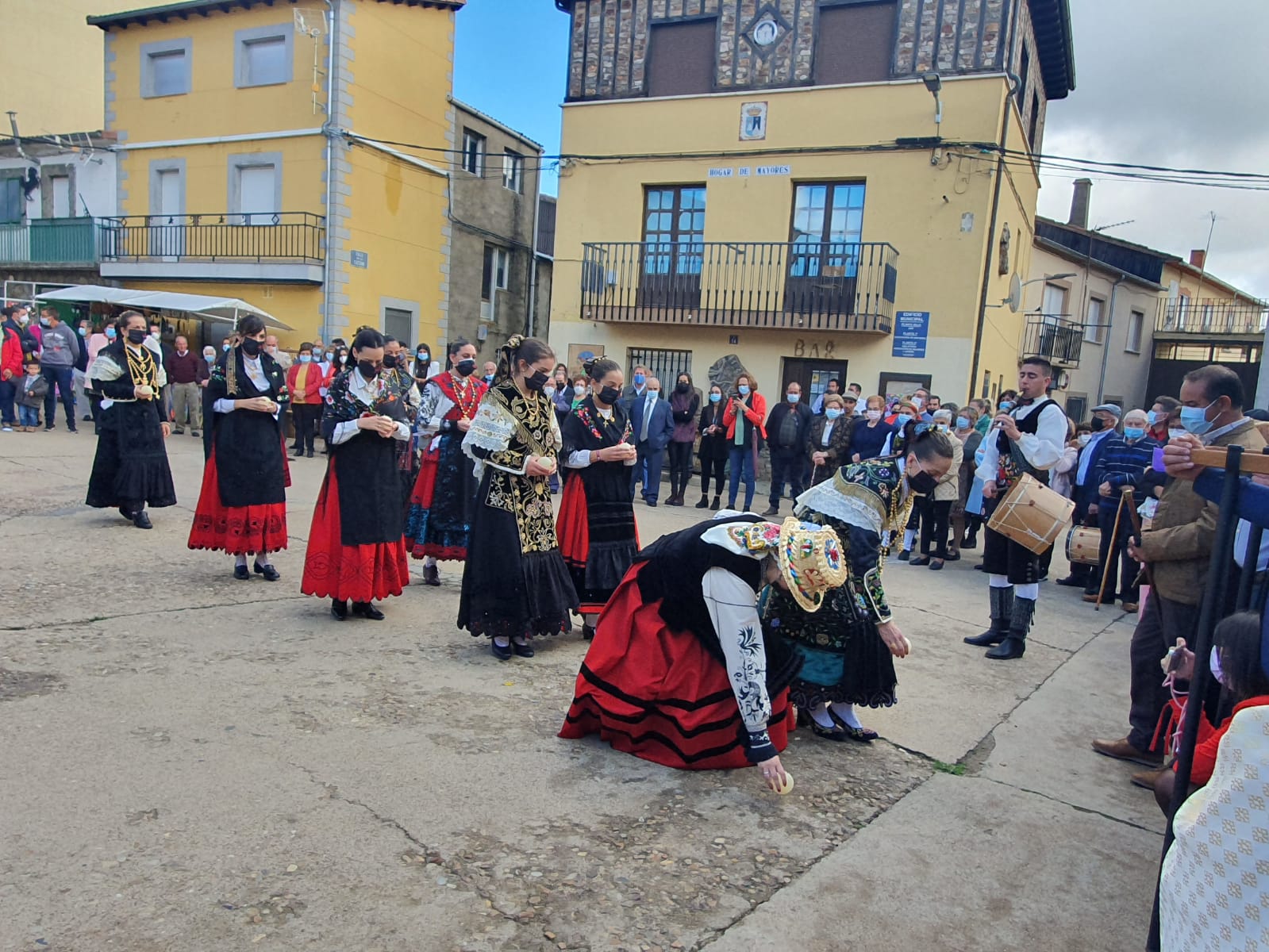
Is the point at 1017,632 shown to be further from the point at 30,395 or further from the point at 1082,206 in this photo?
the point at 1082,206

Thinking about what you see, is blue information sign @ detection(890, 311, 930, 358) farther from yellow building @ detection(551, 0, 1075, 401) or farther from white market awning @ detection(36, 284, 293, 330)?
white market awning @ detection(36, 284, 293, 330)

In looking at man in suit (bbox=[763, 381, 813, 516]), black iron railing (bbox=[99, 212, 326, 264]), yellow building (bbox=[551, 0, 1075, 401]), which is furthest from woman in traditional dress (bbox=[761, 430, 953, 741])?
black iron railing (bbox=[99, 212, 326, 264])

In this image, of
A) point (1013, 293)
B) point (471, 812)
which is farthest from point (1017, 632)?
point (1013, 293)

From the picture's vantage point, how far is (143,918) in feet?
7.99

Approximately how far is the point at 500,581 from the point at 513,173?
852 inches

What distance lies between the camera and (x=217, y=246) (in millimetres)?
20219

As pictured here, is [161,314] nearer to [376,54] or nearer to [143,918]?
[376,54]

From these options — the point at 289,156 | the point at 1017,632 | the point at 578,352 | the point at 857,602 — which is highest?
the point at 289,156

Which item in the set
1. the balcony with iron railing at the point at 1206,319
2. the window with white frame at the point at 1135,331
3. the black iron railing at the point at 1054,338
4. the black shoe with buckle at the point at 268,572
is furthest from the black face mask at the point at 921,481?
the balcony with iron railing at the point at 1206,319

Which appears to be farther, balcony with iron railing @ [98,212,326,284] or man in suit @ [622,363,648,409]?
balcony with iron railing @ [98,212,326,284]

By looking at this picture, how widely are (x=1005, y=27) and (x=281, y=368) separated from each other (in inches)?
511

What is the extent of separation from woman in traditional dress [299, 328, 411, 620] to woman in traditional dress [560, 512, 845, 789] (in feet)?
6.71

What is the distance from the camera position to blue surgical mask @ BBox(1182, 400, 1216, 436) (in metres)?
3.99

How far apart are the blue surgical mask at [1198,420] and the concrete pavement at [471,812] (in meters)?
1.58
